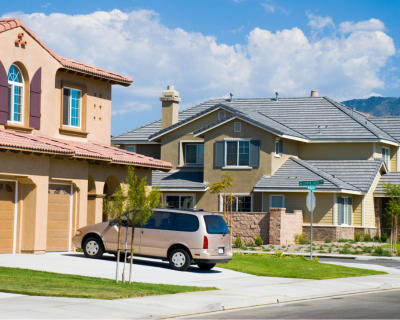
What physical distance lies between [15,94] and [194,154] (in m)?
20.2

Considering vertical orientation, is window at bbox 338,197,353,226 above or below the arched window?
below

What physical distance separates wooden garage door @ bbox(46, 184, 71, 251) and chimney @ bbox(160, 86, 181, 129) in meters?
21.4

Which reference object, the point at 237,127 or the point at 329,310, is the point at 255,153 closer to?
the point at 237,127

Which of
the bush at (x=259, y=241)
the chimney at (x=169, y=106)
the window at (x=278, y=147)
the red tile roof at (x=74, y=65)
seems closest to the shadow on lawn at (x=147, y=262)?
the red tile roof at (x=74, y=65)

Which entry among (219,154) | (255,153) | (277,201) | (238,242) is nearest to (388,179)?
(277,201)

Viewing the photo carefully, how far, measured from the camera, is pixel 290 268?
22.9 meters

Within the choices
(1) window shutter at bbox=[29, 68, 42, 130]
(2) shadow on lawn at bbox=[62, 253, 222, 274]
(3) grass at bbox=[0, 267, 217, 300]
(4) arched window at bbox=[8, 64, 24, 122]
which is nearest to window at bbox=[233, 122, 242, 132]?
(1) window shutter at bbox=[29, 68, 42, 130]

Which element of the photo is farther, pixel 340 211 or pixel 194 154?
pixel 194 154

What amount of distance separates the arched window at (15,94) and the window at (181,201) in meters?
17.7

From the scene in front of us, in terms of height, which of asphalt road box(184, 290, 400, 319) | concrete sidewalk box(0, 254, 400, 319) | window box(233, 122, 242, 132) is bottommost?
asphalt road box(184, 290, 400, 319)

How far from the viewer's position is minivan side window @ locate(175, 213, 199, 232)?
20.2 metres

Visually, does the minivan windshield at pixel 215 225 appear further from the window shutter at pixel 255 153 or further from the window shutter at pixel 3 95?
the window shutter at pixel 255 153

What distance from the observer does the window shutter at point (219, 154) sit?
39759mm

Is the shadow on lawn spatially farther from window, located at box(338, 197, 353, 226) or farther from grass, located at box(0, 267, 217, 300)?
window, located at box(338, 197, 353, 226)
